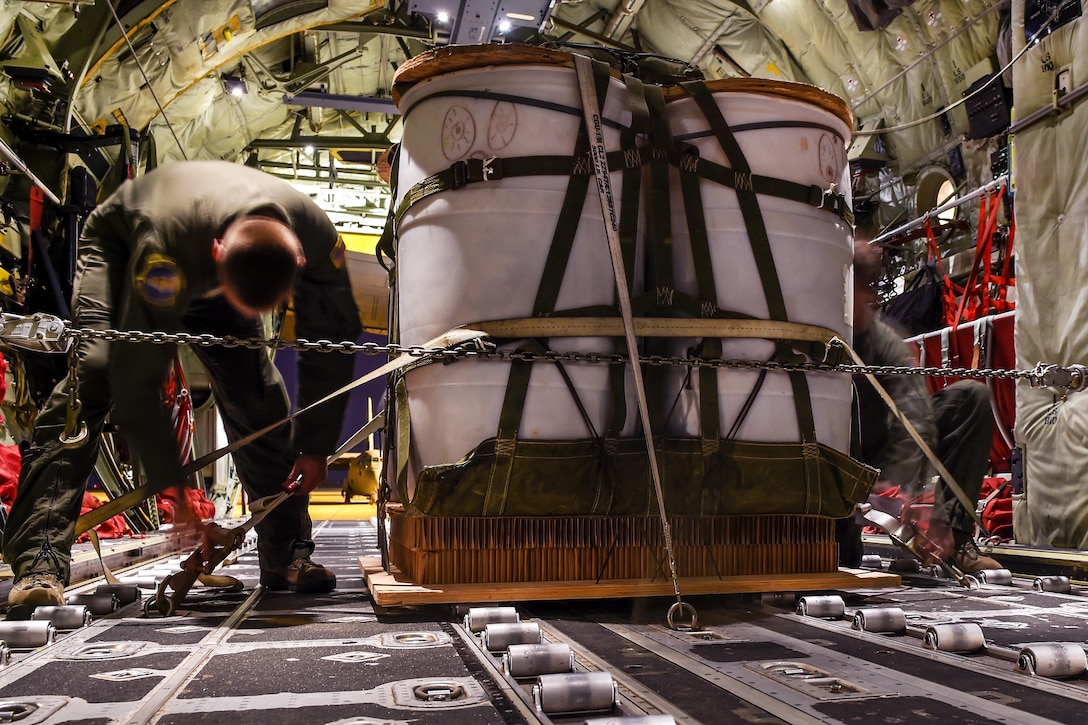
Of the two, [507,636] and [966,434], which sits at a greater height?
[966,434]

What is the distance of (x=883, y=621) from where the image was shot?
2.22 meters

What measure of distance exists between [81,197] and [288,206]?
4491 millimetres

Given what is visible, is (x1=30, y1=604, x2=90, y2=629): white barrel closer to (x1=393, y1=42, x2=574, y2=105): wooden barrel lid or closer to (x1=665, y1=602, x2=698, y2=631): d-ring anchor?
(x1=665, y1=602, x2=698, y2=631): d-ring anchor

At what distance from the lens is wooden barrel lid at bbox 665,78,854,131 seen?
2.78 m

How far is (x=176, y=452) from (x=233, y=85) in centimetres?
646

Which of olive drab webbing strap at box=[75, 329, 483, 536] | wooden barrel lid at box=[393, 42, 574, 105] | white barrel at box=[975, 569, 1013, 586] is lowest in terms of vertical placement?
white barrel at box=[975, 569, 1013, 586]

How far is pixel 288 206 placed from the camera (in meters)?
2.92

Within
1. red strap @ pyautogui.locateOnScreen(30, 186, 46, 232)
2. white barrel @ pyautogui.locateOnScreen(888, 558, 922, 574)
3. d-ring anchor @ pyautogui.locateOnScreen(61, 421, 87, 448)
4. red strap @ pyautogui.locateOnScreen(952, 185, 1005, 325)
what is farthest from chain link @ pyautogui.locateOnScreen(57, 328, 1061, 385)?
red strap @ pyautogui.locateOnScreen(952, 185, 1005, 325)

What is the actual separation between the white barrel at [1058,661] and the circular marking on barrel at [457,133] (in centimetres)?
211

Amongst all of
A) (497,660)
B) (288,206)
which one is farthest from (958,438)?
(288,206)

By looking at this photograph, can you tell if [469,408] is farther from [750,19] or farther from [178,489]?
[750,19]

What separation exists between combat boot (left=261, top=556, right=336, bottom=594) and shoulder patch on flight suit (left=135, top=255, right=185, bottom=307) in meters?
1.17

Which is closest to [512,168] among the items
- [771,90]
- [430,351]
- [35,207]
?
[430,351]

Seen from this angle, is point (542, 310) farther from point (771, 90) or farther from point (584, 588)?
point (771, 90)
